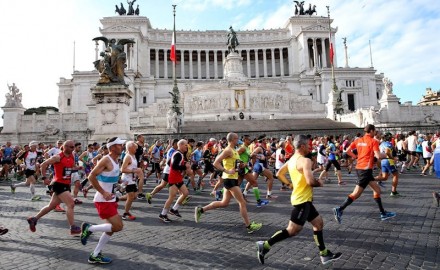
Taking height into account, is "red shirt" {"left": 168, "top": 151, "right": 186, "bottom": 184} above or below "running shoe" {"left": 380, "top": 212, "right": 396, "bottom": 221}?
above

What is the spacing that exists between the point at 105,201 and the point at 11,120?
37.9 meters

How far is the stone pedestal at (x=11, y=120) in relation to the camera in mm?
36000

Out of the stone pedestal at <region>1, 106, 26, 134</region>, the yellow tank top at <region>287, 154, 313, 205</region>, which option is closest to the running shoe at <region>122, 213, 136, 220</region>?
the yellow tank top at <region>287, 154, 313, 205</region>

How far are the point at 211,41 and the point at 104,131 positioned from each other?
2738 inches

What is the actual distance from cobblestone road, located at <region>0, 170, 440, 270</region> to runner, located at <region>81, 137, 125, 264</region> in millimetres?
324

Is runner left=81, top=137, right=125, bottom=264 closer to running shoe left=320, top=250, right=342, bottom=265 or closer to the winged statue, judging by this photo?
running shoe left=320, top=250, right=342, bottom=265

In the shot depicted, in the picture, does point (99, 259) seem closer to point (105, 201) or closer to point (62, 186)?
point (105, 201)

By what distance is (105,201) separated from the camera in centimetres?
491

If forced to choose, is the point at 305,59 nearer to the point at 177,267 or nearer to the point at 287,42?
the point at 287,42

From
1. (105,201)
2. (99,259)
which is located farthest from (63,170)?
(99,259)

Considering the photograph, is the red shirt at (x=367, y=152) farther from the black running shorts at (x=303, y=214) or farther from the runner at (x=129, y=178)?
the runner at (x=129, y=178)

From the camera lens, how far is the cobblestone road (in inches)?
188

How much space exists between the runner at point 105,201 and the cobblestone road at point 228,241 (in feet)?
1.06

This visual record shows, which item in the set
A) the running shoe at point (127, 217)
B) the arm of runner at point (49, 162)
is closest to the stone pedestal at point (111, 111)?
the running shoe at point (127, 217)
